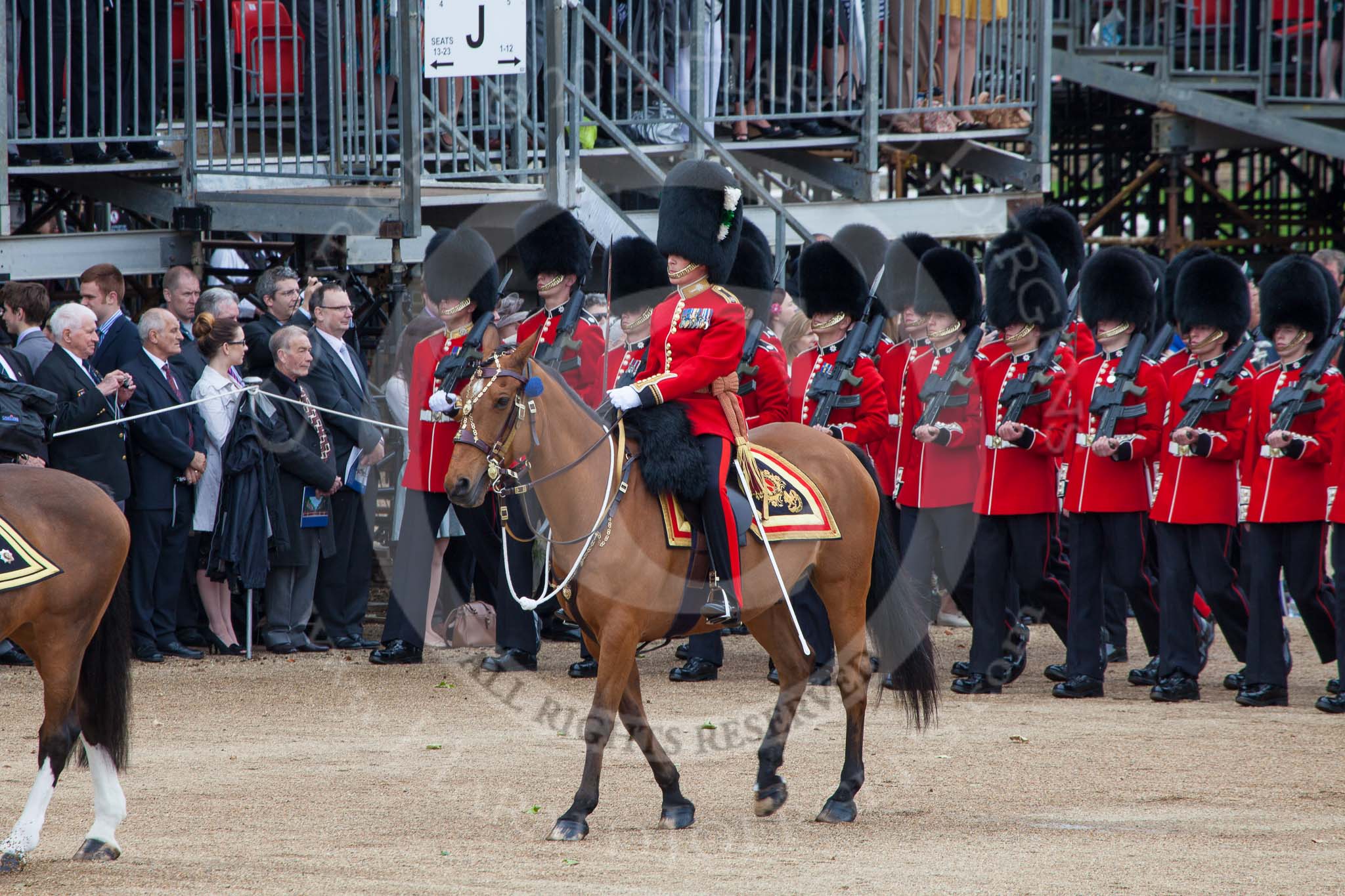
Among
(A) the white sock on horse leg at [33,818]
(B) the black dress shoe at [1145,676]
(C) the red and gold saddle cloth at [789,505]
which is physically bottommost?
(B) the black dress shoe at [1145,676]

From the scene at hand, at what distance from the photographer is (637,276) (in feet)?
29.5

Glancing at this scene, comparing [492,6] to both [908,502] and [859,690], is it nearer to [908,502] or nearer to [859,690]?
[908,502]

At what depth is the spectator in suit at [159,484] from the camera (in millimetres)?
8484

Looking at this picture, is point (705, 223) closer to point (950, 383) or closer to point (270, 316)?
point (950, 383)

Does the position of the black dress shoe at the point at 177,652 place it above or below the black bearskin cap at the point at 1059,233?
below

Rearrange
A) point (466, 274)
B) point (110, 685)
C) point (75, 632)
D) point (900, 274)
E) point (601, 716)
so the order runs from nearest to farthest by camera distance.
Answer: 1. point (75, 632)
2. point (110, 685)
3. point (601, 716)
4. point (466, 274)
5. point (900, 274)

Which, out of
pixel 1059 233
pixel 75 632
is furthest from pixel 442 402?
pixel 1059 233

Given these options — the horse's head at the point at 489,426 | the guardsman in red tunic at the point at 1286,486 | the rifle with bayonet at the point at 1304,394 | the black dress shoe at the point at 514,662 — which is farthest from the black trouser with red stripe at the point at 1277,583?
the horse's head at the point at 489,426

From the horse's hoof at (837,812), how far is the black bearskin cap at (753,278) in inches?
116

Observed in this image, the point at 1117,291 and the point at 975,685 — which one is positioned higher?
the point at 1117,291

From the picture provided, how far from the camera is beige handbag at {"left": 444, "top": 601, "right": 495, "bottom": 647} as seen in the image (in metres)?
9.31

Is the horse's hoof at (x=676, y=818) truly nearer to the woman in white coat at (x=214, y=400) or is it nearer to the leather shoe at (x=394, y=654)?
the leather shoe at (x=394, y=654)

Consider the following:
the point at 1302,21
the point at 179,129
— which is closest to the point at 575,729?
the point at 179,129

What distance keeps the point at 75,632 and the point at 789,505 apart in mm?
2236
